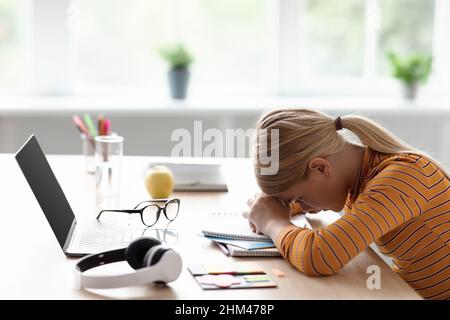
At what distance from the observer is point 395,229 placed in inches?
61.8

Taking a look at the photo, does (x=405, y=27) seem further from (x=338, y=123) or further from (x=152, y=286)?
(x=152, y=286)

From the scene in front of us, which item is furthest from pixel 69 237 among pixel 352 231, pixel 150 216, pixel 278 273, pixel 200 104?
pixel 200 104

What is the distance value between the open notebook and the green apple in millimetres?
207

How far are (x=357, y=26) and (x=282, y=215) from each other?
237cm

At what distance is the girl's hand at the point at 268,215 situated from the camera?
5.02 feet

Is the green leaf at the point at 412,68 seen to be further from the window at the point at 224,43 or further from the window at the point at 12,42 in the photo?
the window at the point at 12,42

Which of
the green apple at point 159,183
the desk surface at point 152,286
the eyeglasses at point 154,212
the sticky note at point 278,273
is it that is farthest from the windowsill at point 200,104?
the sticky note at point 278,273

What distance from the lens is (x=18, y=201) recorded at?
73.7 inches

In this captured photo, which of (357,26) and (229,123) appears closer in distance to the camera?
(229,123)

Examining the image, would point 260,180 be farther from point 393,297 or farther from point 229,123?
point 229,123

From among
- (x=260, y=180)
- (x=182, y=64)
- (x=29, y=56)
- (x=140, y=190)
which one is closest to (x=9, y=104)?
(x=29, y=56)

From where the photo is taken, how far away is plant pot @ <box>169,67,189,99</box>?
3494mm

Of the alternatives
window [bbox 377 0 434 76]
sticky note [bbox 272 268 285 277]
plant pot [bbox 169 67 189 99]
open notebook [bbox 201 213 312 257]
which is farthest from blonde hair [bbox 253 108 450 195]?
window [bbox 377 0 434 76]

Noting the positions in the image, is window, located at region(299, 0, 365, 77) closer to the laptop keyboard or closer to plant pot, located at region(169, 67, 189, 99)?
plant pot, located at region(169, 67, 189, 99)
